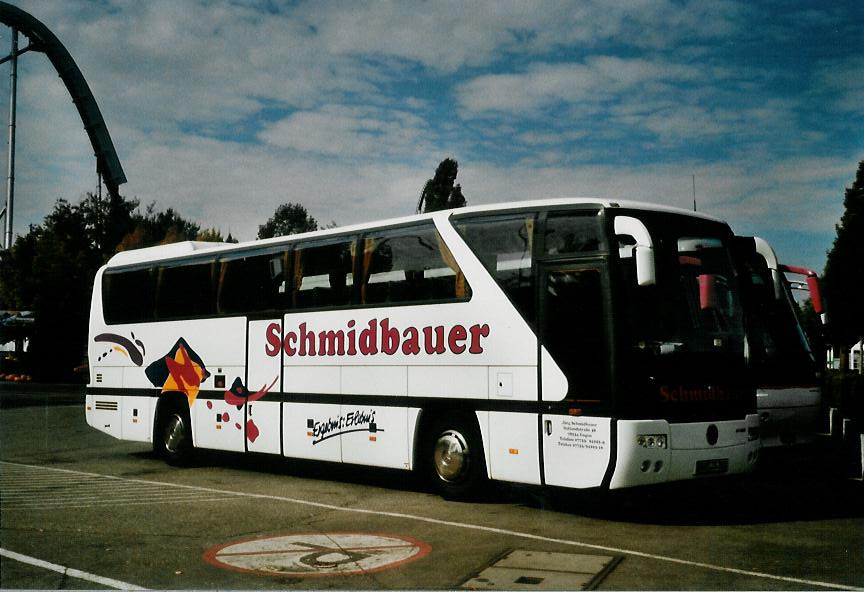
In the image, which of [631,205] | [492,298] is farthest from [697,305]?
[492,298]

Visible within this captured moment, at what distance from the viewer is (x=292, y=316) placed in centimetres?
1370

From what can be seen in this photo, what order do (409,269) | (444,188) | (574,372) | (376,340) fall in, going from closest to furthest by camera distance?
(574,372) → (409,269) → (376,340) → (444,188)

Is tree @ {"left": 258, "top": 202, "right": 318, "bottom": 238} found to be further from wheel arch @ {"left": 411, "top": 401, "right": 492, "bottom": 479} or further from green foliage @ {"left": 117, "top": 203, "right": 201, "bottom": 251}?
wheel arch @ {"left": 411, "top": 401, "right": 492, "bottom": 479}

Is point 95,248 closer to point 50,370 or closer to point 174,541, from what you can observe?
point 50,370

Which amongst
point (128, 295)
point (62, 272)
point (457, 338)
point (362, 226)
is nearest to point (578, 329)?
point (457, 338)

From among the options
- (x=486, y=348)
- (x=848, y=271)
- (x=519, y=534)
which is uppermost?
(x=848, y=271)

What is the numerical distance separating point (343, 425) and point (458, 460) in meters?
2.16

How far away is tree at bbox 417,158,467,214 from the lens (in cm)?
4812

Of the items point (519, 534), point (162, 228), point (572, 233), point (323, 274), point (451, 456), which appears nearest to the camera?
point (519, 534)

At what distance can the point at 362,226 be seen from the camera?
13.0 metres

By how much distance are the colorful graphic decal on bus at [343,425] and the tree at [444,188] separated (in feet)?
116

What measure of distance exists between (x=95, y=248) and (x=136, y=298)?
5274 centimetres

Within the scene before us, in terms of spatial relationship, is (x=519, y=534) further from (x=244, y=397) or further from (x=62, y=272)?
(x=62, y=272)

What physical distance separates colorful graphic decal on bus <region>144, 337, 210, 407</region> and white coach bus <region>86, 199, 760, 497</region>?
0.14ft
